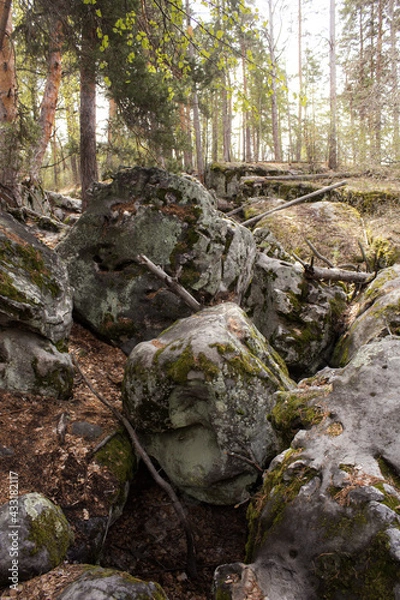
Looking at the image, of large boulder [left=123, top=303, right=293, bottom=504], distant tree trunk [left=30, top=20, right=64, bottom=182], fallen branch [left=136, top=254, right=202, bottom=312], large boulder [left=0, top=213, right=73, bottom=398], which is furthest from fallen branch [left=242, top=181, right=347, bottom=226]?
large boulder [left=123, top=303, right=293, bottom=504]

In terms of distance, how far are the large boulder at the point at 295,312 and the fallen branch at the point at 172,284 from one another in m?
1.55

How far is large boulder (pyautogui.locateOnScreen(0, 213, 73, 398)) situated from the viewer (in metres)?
4.41

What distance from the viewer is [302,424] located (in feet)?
10.5

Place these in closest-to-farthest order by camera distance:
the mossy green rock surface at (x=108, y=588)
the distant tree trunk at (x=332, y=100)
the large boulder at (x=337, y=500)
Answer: the large boulder at (x=337, y=500), the mossy green rock surface at (x=108, y=588), the distant tree trunk at (x=332, y=100)

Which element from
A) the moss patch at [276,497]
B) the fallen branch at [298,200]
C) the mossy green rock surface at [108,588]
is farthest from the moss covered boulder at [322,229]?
the mossy green rock surface at [108,588]

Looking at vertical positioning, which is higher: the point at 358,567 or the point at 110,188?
the point at 110,188

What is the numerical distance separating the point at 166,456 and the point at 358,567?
8.59 feet

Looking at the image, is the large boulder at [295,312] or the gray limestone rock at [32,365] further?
the large boulder at [295,312]

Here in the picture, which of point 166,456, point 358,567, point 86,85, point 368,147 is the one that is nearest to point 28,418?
point 166,456

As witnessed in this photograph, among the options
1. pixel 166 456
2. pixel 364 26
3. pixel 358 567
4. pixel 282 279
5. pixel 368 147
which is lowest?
pixel 166 456

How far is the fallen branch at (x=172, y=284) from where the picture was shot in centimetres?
590

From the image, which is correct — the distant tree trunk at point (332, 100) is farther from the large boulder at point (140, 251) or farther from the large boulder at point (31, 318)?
the large boulder at point (31, 318)

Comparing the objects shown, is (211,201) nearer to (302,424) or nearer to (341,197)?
(302,424)

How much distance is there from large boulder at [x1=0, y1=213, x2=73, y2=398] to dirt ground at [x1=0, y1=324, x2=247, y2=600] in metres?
0.24
